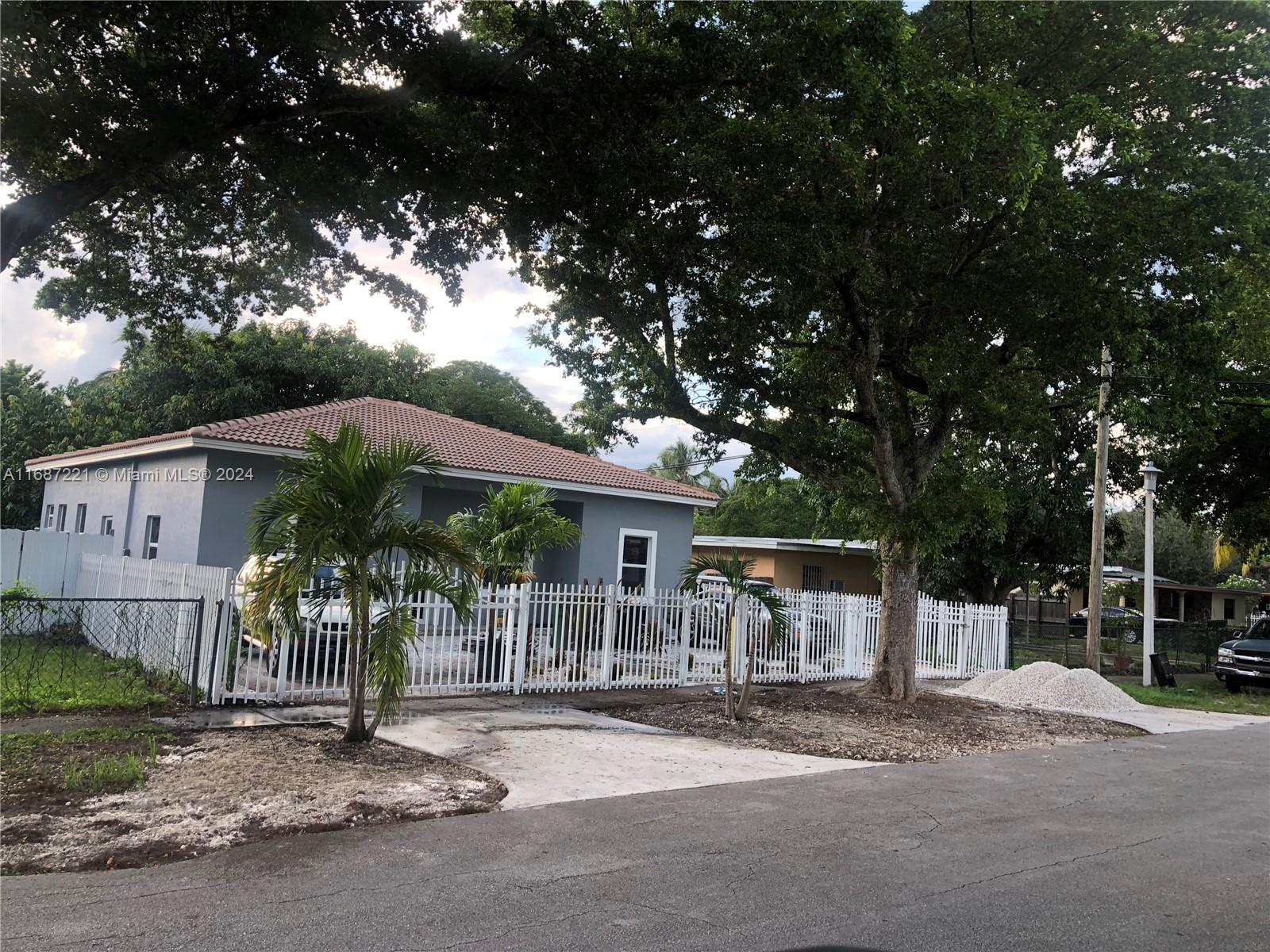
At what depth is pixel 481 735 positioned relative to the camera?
355 inches

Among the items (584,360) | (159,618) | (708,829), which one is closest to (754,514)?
(584,360)

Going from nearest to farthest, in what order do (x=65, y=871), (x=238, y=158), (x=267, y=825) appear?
(x=65, y=871)
(x=267, y=825)
(x=238, y=158)

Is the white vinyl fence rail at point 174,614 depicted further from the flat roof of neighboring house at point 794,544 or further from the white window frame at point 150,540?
the flat roof of neighboring house at point 794,544

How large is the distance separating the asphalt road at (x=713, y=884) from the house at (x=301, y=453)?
→ 9.73 meters

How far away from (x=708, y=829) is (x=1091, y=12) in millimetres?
11096

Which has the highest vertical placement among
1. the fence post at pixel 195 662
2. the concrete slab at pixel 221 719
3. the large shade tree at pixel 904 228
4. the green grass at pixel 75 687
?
the large shade tree at pixel 904 228

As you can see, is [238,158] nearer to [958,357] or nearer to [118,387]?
[958,357]

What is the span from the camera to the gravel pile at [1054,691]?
14.4 m

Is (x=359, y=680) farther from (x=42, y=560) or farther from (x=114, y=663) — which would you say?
(x=42, y=560)

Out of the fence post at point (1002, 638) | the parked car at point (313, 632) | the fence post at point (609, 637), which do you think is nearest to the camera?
the parked car at point (313, 632)

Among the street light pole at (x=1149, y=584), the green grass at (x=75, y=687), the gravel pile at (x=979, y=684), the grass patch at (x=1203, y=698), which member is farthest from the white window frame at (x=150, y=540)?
the street light pole at (x=1149, y=584)

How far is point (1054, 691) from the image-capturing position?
48.0ft

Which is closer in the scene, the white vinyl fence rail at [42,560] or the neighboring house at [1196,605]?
the white vinyl fence rail at [42,560]

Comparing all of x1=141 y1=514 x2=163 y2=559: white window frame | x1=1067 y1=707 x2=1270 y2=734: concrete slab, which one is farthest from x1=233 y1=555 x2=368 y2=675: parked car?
x1=1067 y1=707 x2=1270 y2=734: concrete slab
